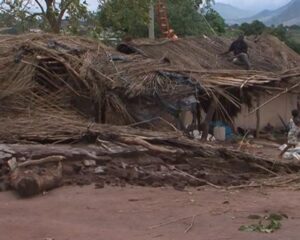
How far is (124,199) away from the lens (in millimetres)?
9289

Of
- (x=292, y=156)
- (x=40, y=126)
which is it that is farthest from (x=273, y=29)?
(x=40, y=126)

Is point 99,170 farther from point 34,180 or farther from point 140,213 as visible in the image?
point 140,213

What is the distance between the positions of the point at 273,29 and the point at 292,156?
23508 mm

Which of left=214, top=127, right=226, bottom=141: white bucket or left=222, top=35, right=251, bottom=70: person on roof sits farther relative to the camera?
left=222, top=35, right=251, bottom=70: person on roof

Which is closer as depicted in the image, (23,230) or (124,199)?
(23,230)

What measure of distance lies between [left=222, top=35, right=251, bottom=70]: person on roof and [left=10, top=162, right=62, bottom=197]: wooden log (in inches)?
408

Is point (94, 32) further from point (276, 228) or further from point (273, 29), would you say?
point (273, 29)

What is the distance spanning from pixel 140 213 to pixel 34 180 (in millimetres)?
1766

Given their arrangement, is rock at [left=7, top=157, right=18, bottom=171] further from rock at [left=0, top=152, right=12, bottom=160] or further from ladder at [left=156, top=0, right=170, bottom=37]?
ladder at [left=156, top=0, right=170, bottom=37]

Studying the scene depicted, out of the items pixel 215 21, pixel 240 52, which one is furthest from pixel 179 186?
pixel 215 21

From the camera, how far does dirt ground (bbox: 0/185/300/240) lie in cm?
734

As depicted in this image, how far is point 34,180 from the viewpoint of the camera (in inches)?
369

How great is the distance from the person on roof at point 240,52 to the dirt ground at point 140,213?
9.61 meters

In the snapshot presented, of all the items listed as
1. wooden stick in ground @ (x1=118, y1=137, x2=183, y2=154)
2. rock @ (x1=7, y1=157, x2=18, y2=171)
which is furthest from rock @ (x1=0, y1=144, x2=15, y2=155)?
wooden stick in ground @ (x1=118, y1=137, x2=183, y2=154)
